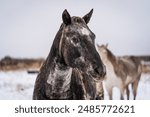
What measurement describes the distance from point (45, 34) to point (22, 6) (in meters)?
0.28

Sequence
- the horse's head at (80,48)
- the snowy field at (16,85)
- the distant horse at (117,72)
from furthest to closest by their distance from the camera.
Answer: the distant horse at (117,72) < the snowy field at (16,85) < the horse's head at (80,48)

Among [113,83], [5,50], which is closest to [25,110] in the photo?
[5,50]

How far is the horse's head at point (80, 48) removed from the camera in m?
1.49

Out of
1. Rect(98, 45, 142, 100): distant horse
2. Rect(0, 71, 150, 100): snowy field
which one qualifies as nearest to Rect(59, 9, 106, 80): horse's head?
Rect(0, 71, 150, 100): snowy field

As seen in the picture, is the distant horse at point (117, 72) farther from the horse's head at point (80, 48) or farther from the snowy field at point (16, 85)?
the horse's head at point (80, 48)

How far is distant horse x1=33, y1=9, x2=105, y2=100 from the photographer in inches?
59.4

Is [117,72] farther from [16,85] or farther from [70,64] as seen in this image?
[70,64]

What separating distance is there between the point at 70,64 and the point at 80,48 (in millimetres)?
94

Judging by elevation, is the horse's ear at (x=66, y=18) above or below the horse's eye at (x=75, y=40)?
above

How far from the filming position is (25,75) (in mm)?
2738

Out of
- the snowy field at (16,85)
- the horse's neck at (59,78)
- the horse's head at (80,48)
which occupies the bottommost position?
the snowy field at (16,85)

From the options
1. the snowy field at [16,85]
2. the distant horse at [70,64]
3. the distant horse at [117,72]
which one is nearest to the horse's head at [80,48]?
the distant horse at [70,64]

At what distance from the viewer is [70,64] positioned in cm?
157

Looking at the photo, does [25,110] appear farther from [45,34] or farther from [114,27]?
[114,27]
